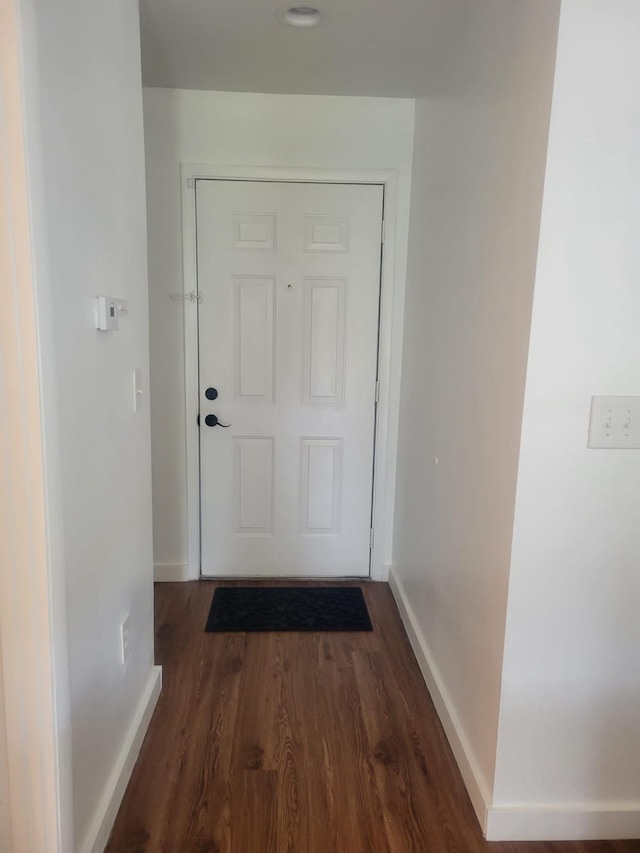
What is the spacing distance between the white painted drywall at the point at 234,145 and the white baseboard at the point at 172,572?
2.66ft

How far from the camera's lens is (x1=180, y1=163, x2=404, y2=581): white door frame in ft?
8.93

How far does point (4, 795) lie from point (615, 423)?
1.58m

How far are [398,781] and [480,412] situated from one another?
1125 mm

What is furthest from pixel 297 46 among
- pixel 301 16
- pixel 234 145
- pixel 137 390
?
pixel 137 390

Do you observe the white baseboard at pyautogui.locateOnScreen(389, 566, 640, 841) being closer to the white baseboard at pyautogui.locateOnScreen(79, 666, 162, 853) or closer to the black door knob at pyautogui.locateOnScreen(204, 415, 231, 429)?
the white baseboard at pyautogui.locateOnScreen(79, 666, 162, 853)

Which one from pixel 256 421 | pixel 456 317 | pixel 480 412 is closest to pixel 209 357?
pixel 256 421

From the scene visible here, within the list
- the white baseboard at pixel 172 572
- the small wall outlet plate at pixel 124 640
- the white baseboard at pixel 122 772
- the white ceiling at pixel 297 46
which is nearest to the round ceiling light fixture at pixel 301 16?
the white ceiling at pixel 297 46

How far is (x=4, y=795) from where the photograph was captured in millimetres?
1240

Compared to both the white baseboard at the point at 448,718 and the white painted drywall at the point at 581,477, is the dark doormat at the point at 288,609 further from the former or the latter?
the white painted drywall at the point at 581,477

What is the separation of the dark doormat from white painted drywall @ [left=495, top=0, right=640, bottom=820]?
116cm

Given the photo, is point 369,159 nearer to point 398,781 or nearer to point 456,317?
point 456,317

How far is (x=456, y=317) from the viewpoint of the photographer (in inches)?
78.9

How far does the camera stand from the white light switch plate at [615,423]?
4.60 feet

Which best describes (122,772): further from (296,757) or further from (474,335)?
(474,335)
